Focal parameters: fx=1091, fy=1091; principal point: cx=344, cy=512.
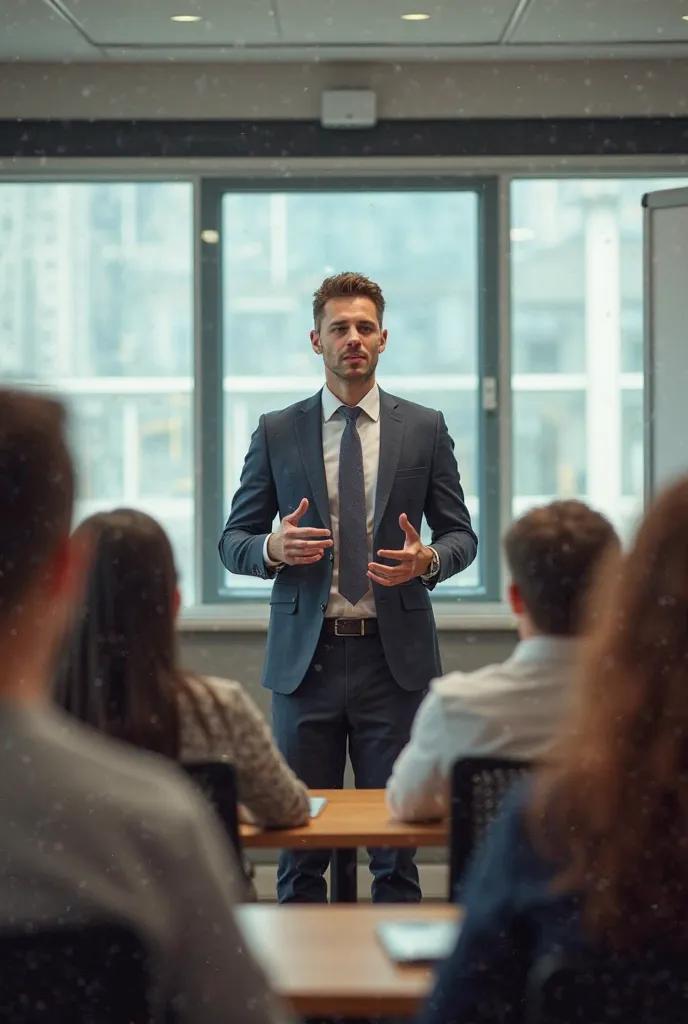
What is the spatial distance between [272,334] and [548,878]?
0.93ft

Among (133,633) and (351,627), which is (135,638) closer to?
(133,633)

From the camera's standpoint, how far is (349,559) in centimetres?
53

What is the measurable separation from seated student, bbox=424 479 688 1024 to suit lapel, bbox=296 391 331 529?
6.6 inches

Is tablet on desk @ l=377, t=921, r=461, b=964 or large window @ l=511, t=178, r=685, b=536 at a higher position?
large window @ l=511, t=178, r=685, b=536

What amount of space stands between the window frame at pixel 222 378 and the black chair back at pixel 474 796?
101 millimetres

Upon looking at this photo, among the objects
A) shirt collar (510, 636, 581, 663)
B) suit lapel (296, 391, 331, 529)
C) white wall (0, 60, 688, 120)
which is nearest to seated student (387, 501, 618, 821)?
shirt collar (510, 636, 581, 663)

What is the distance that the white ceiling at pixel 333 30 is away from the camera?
539 mm

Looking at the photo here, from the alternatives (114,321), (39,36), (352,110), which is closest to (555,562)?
(114,321)

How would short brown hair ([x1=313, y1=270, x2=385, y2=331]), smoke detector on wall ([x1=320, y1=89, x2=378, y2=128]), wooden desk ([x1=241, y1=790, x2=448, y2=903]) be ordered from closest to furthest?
wooden desk ([x1=241, y1=790, x2=448, y2=903]) < short brown hair ([x1=313, y1=270, x2=385, y2=331]) < smoke detector on wall ([x1=320, y1=89, x2=378, y2=128])

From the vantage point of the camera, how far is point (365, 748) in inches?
20.8

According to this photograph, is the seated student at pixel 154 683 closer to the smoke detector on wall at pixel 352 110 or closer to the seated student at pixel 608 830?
the seated student at pixel 608 830

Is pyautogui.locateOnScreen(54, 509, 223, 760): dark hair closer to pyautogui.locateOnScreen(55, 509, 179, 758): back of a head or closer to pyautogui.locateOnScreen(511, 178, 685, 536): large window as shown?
pyautogui.locateOnScreen(55, 509, 179, 758): back of a head

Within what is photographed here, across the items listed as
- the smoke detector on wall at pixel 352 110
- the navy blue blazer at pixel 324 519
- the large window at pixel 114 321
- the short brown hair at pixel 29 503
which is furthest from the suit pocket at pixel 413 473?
the smoke detector on wall at pixel 352 110

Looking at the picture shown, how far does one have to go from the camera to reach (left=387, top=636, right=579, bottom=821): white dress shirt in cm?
45
